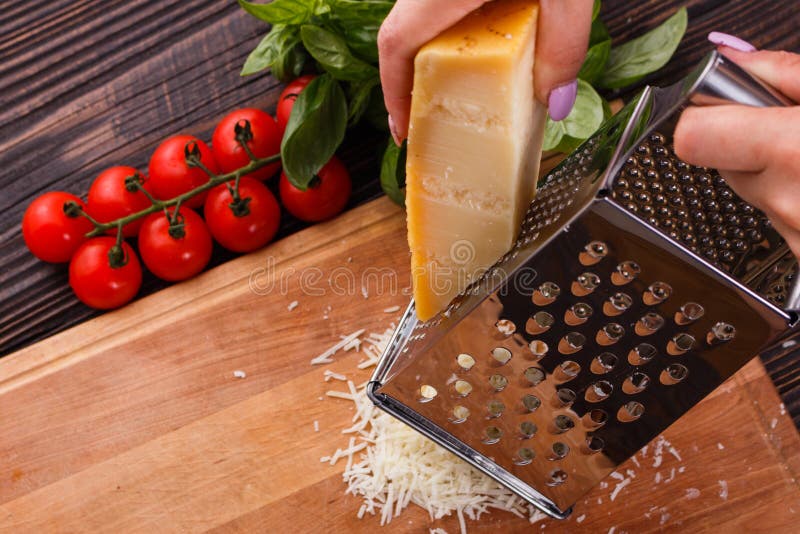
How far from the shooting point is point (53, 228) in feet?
5.74

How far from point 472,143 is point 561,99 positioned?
0.56 feet

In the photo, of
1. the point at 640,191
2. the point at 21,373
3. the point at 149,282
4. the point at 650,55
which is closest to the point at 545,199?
the point at 640,191

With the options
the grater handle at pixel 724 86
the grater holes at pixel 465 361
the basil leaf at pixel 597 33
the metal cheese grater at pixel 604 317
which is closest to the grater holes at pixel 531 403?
the metal cheese grater at pixel 604 317

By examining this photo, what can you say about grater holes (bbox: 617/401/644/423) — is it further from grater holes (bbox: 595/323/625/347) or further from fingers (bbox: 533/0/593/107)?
fingers (bbox: 533/0/593/107)

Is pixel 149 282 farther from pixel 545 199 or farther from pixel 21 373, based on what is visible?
pixel 545 199

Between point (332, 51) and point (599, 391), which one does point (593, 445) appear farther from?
point (332, 51)

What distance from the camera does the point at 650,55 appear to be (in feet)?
5.73

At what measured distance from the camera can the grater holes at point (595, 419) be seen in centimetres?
135

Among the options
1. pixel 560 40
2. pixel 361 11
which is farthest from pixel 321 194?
pixel 560 40

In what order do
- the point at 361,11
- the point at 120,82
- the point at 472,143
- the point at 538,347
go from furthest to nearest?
1. the point at 120,82
2. the point at 361,11
3. the point at 538,347
4. the point at 472,143

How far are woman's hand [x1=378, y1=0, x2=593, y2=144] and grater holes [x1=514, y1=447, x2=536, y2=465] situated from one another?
0.61 metres

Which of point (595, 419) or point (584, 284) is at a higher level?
point (584, 284)

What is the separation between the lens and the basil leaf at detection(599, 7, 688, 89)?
1.73m

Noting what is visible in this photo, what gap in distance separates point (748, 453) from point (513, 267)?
0.77 m
